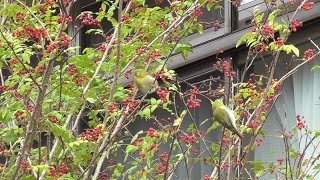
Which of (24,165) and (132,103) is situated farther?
(132,103)

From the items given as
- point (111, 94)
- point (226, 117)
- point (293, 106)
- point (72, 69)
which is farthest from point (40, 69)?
point (293, 106)

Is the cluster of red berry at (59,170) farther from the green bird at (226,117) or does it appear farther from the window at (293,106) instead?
the window at (293,106)

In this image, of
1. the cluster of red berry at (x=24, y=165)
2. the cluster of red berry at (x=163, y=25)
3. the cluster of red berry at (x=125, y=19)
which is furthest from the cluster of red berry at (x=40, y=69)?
the cluster of red berry at (x=163, y=25)

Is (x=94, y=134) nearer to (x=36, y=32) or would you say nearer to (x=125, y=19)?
(x=36, y=32)

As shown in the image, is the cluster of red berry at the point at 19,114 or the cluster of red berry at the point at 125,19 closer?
the cluster of red berry at the point at 19,114

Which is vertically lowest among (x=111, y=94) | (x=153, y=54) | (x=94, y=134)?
(x=94, y=134)

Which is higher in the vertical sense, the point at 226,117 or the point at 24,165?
the point at 226,117

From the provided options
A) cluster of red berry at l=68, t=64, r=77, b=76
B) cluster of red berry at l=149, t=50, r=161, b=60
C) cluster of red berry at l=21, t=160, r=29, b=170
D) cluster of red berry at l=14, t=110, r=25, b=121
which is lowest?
cluster of red berry at l=21, t=160, r=29, b=170

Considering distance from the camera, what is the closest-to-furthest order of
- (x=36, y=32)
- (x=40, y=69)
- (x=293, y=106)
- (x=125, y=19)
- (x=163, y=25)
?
(x=36, y=32)
(x=40, y=69)
(x=125, y=19)
(x=163, y=25)
(x=293, y=106)

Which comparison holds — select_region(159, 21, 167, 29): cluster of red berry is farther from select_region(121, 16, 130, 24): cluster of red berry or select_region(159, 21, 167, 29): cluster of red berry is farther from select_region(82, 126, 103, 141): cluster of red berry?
select_region(82, 126, 103, 141): cluster of red berry

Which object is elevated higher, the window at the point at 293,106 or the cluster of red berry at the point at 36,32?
the cluster of red berry at the point at 36,32

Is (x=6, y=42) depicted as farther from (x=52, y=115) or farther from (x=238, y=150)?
(x=238, y=150)

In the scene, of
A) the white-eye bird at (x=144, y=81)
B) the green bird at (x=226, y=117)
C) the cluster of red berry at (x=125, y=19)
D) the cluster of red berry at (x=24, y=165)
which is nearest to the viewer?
the green bird at (x=226, y=117)

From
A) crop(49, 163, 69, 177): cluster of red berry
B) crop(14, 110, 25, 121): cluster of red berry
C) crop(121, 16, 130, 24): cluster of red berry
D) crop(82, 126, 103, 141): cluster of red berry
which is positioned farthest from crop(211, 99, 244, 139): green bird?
crop(121, 16, 130, 24): cluster of red berry
